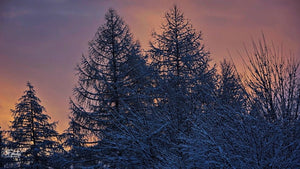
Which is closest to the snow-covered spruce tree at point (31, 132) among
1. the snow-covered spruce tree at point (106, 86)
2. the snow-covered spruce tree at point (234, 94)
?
the snow-covered spruce tree at point (106, 86)

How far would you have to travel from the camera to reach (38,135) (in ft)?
59.7

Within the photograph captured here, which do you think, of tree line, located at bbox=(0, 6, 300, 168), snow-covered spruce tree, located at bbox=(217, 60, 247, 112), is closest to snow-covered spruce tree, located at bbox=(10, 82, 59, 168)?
tree line, located at bbox=(0, 6, 300, 168)

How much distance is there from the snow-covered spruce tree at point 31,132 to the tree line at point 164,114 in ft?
0.21

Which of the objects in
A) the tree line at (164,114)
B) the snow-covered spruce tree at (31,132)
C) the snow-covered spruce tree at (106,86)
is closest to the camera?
the tree line at (164,114)

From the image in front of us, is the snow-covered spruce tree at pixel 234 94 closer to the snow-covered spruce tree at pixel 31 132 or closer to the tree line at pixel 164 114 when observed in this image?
the tree line at pixel 164 114

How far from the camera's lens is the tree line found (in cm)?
622

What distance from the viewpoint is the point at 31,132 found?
18.2m

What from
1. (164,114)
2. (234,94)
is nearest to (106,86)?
(164,114)

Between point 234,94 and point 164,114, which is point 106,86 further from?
point 234,94

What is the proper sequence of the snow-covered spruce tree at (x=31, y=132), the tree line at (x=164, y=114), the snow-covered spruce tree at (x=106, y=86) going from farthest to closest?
the snow-covered spruce tree at (x=31, y=132), the snow-covered spruce tree at (x=106, y=86), the tree line at (x=164, y=114)

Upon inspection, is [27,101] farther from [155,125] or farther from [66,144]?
[155,125]

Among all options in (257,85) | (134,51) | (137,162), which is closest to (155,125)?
(137,162)

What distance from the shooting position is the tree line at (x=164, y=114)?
20.4 feet

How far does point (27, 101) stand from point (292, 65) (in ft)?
54.6
